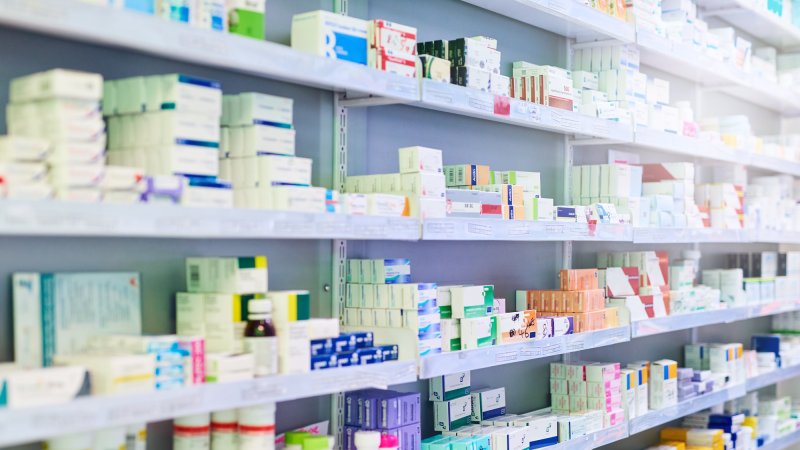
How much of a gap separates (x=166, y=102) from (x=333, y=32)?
0.64m

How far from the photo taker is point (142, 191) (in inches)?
87.4

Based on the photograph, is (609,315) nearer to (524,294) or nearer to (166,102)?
(524,294)

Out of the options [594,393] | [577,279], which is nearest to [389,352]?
[577,279]

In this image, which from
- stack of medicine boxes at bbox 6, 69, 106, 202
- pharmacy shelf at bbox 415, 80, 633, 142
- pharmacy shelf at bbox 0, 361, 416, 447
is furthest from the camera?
pharmacy shelf at bbox 415, 80, 633, 142

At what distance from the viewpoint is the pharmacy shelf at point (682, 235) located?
14.4ft

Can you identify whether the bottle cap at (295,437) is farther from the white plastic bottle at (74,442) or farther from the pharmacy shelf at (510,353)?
the white plastic bottle at (74,442)

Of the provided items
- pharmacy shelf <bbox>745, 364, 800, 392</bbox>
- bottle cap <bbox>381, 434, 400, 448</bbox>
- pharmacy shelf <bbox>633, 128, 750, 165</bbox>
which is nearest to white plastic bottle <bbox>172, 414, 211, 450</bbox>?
bottle cap <bbox>381, 434, 400, 448</bbox>

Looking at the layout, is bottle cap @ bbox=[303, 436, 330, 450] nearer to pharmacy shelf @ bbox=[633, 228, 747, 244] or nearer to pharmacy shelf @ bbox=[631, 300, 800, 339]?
pharmacy shelf @ bbox=[631, 300, 800, 339]

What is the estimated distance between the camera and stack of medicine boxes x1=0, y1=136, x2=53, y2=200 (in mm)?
1978

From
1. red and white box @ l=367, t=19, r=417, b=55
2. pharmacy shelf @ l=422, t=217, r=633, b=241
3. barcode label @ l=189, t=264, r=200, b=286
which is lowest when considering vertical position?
barcode label @ l=189, t=264, r=200, b=286

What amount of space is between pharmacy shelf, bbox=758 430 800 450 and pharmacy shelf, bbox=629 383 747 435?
59 cm

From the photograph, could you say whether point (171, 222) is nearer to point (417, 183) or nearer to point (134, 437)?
point (134, 437)

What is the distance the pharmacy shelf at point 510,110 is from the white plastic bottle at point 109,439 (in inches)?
55.7

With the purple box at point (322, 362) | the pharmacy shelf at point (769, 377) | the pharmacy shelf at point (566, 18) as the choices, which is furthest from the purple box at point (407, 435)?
the pharmacy shelf at point (769, 377)
